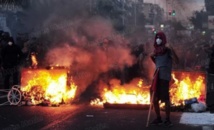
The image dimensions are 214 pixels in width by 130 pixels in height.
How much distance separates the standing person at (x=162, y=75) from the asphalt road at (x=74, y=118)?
0.29 meters

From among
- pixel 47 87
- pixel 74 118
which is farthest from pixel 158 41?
pixel 47 87

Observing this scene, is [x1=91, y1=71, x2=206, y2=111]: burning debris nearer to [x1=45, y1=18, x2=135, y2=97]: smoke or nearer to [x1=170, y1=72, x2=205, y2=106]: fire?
[x1=170, y1=72, x2=205, y2=106]: fire

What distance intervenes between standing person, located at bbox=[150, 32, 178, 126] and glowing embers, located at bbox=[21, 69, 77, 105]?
3226 millimetres

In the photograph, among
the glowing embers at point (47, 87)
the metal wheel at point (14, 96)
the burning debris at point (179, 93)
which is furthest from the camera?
the metal wheel at point (14, 96)

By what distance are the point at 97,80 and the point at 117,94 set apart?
3.01m

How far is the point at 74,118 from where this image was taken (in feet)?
29.1

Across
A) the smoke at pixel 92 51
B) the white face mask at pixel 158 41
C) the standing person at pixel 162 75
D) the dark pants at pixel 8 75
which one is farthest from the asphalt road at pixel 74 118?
the dark pants at pixel 8 75

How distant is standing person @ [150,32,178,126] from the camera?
8.00 meters

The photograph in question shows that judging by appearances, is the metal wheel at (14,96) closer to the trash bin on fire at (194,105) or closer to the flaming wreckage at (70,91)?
the flaming wreckage at (70,91)

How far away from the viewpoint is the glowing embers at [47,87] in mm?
10562

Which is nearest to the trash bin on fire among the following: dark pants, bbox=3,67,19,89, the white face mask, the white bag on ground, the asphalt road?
the white bag on ground

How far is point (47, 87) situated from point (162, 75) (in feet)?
11.9

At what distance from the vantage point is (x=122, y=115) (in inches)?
359

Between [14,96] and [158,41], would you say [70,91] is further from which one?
[158,41]
